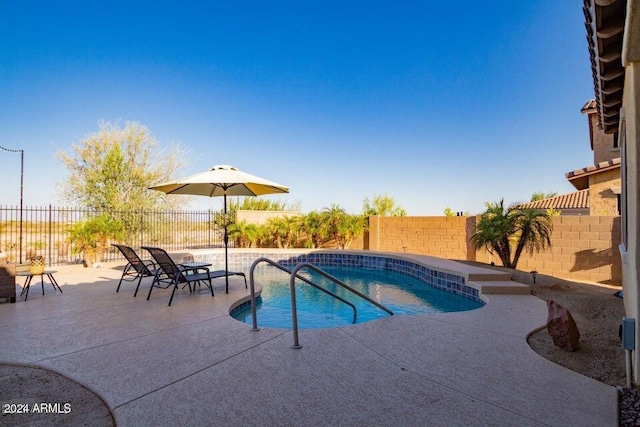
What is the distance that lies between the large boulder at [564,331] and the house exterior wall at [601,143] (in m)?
13.6

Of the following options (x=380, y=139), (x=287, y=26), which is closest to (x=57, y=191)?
(x=287, y=26)

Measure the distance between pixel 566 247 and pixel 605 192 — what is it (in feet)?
13.1

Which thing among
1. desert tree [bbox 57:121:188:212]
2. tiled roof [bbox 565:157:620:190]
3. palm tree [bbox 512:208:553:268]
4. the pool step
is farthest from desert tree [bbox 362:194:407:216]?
the pool step

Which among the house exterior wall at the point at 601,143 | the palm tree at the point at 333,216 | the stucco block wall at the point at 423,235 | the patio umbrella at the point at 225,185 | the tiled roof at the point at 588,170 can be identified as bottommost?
the stucco block wall at the point at 423,235

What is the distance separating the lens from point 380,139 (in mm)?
20625

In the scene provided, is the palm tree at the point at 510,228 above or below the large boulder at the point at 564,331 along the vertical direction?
above

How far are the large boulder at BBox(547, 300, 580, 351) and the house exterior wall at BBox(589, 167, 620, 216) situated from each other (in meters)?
10.6

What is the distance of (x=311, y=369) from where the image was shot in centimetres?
308

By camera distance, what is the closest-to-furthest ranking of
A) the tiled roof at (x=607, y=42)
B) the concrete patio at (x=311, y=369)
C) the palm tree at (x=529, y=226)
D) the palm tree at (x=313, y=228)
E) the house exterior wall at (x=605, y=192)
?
the concrete patio at (x=311, y=369) < the tiled roof at (x=607, y=42) < the palm tree at (x=529, y=226) < the house exterior wall at (x=605, y=192) < the palm tree at (x=313, y=228)

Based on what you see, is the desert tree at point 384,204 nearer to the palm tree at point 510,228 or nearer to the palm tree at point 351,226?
the palm tree at point 351,226

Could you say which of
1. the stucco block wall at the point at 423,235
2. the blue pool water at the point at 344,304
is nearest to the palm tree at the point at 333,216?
the stucco block wall at the point at 423,235

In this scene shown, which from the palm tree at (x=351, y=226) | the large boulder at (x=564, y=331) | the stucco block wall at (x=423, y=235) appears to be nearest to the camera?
the large boulder at (x=564, y=331)

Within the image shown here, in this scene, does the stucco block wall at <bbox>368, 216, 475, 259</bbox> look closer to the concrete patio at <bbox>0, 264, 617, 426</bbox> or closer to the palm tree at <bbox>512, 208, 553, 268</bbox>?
the palm tree at <bbox>512, 208, 553, 268</bbox>

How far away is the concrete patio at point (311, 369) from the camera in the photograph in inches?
93.0
